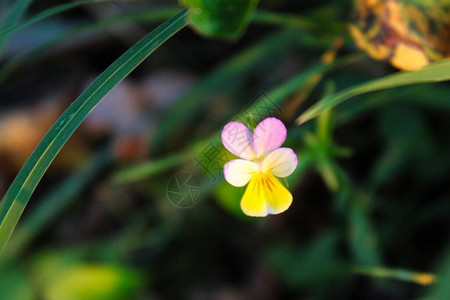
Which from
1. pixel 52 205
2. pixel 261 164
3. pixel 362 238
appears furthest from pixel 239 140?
pixel 52 205

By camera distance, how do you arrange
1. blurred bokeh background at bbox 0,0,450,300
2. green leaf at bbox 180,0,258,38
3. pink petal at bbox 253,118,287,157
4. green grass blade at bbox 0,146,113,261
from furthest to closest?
green grass blade at bbox 0,146,113,261, blurred bokeh background at bbox 0,0,450,300, green leaf at bbox 180,0,258,38, pink petal at bbox 253,118,287,157

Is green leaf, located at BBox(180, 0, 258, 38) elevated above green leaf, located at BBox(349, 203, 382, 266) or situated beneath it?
elevated above

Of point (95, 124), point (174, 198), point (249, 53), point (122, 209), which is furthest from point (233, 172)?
point (95, 124)

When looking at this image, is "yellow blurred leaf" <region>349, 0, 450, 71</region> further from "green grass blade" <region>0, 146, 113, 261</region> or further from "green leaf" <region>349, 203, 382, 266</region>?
"green grass blade" <region>0, 146, 113, 261</region>

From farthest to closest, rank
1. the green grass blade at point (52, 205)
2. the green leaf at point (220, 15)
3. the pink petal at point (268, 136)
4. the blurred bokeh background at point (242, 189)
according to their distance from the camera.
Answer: the green grass blade at point (52, 205) < the blurred bokeh background at point (242, 189) < the green leaf at point (220, 15) < the pink petal at point (268, 136)

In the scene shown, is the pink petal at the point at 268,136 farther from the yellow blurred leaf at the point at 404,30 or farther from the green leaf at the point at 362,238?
the green leaf at the point at 362,238

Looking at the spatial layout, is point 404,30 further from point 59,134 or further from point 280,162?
point 59,134

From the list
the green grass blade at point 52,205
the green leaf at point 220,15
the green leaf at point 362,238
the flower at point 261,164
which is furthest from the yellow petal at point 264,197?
the green grass blade at point 52,205

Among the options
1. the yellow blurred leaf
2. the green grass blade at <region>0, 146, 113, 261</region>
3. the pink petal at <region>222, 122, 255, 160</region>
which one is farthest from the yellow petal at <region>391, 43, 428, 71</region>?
the green grass blade at <region>0, 146, 113, 261</region>
